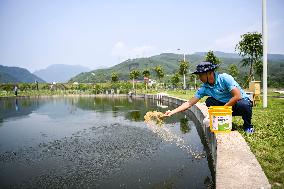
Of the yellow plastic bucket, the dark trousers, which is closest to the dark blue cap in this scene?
the yellow plastic bucket

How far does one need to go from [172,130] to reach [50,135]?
7.52 meters

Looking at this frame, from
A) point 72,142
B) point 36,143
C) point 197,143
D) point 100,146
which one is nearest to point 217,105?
point 197,143

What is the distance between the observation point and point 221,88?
8602mm

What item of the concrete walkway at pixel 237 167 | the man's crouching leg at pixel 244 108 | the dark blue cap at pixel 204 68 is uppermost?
the dark blue cap at pixel 204 68

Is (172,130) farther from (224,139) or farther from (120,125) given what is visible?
(224,139)

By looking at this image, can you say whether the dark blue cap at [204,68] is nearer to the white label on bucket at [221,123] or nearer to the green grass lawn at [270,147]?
the white label on bucket at [221,123]

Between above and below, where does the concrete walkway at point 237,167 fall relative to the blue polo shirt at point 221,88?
below

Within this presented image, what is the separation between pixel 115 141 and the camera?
636 inches


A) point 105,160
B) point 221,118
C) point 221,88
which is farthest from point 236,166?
point 105,160

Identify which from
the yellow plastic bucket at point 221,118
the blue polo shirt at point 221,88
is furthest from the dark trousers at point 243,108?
the yellow plastic bucket at point 221,118

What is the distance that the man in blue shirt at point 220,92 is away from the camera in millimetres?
8148

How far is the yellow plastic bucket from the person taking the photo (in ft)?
28.3

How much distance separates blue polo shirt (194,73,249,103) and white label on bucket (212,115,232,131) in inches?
21.0

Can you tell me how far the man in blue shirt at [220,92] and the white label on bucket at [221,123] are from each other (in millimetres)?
385
